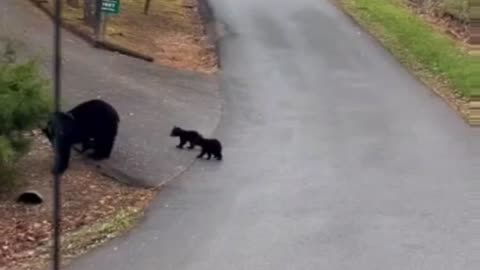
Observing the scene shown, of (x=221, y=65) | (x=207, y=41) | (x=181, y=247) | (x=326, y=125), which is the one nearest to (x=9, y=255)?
(x=181, y=247)

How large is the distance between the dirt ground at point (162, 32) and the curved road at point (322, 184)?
3.26ft

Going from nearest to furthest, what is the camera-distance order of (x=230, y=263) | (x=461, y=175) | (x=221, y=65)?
(x=230, y=263) → (x=461, y=175) → (x=221, y=65)

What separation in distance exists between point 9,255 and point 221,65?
13747 mm

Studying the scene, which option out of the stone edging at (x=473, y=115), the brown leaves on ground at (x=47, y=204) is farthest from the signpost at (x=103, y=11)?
the brown leaves on ground at (x=47, y=204)

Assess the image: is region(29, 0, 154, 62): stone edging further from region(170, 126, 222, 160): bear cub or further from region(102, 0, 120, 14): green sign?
region(170, 126, 222, 160): bear cub

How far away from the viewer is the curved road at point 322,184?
11.2m

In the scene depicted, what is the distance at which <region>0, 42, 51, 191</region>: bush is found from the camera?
12.0m

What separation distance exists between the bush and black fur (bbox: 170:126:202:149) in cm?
345

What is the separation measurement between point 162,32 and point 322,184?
14.6 metres

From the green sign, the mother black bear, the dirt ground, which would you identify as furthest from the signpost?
the mother black bear

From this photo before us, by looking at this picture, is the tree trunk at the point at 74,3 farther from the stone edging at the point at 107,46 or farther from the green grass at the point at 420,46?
the green grass at the point at 420,46

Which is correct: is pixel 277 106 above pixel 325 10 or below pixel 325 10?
above

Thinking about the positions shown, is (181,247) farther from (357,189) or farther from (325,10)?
(325,10)

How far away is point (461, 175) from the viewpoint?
597 inches
